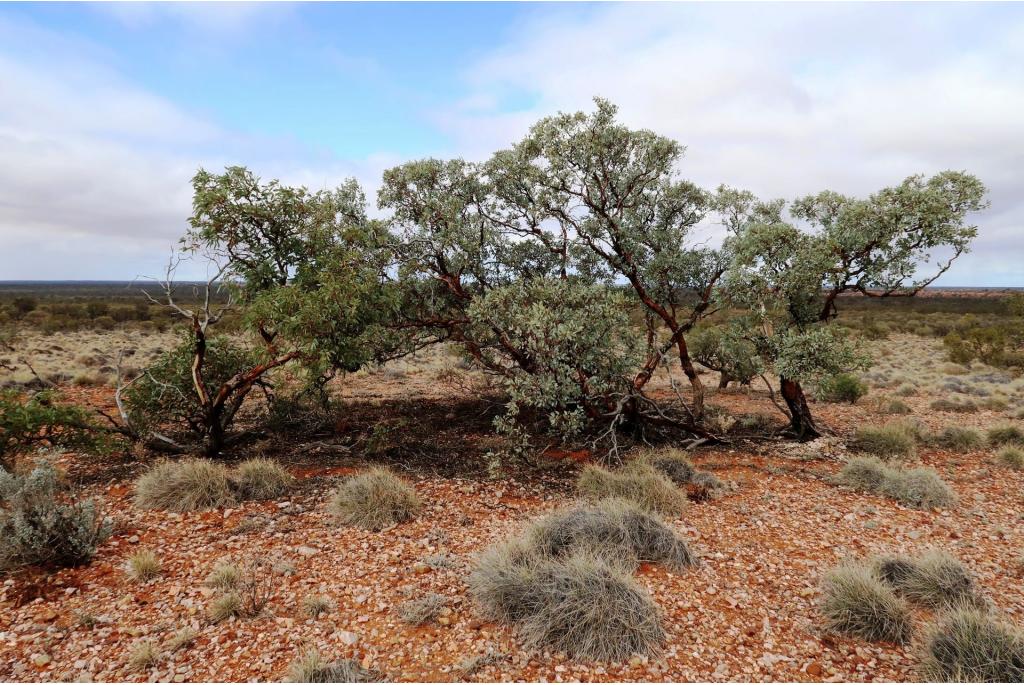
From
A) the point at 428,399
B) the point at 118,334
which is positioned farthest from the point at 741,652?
the point at 118,334

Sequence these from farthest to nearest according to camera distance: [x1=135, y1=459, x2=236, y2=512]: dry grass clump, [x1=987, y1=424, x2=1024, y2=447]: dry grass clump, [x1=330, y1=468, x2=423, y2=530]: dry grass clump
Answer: [x1=987, y1=424, x2=1024, y2=447]: dry grass clump < [x1=135, y1=459, x2=236, y2=512]: dry grass clump < [x1=330, y1=468, x2=423, y2=530]: dry grass clump

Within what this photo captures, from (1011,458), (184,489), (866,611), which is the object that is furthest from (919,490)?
(184,489)

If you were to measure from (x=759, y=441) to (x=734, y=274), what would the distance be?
13.0 ft

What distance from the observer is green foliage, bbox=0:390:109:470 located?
7652 mm

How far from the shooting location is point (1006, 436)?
10969 mm

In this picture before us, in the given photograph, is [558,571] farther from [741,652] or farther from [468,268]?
[468,268]

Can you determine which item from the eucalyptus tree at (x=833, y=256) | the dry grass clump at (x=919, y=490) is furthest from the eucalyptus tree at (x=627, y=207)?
the dry grass clump at (x=919, y=490)

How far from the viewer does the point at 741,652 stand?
4.53 m

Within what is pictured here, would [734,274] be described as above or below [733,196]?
below

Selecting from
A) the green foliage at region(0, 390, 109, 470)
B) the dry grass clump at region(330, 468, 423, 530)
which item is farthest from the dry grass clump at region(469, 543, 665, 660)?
the green foliage at region(0, 390, 109, 470)

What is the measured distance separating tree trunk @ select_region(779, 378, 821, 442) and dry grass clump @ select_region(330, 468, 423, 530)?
25.7 ft

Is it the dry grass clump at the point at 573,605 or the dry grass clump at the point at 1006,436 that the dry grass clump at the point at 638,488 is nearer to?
the dry grass clump at the point at 573,605

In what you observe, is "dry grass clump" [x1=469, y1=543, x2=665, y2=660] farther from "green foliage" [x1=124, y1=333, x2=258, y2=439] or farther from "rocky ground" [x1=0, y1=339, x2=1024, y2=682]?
"green foliage" [x1=124, y1=333, x2=258, y2=439]

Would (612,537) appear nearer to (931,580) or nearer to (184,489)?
(931,580)
